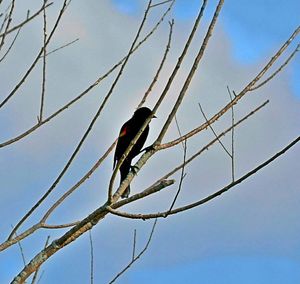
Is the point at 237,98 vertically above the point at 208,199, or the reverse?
the point at 237,98

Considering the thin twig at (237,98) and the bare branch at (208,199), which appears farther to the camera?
the thin twig at (237,98)

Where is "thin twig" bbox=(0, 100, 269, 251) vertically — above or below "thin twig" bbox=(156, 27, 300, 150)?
below

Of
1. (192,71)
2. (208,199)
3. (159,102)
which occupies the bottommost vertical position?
(208,199)

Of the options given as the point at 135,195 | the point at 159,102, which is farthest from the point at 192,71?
the point at 135,195

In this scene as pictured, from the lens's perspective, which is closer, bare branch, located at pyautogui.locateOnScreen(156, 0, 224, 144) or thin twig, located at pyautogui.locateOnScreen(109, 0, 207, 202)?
thin twig, located at pyautogui.locateOnScreen(109, 0, 207, 202)

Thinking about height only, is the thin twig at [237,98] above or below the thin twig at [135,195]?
above

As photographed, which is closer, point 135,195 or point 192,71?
point 135,195

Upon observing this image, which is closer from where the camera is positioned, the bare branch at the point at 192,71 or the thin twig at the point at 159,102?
the thin twig at the point at 159,102

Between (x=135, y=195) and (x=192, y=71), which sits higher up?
(x=192, y=71)

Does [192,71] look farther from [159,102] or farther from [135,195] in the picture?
[135,195]

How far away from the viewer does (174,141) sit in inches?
103

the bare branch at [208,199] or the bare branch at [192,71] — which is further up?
the bare branch at [192,71]

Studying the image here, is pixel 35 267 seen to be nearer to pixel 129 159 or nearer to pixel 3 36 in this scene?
pixel 3 36

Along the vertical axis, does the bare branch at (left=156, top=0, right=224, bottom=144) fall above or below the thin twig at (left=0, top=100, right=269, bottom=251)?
above
